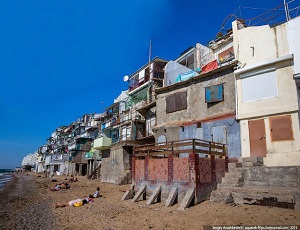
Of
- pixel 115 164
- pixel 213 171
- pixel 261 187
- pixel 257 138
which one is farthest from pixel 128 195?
pixel 115 164

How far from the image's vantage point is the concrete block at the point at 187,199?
10508 mm

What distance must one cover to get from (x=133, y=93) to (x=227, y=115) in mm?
21403

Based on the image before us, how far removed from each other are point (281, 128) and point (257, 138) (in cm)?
159

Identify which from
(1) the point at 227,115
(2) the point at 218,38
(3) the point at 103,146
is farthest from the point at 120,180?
(2) the point at 218,38

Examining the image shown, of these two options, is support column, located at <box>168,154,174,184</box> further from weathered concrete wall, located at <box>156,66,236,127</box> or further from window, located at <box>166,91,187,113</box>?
window, located at <box>166,91,187,113</box>

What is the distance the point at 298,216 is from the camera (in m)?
7.61

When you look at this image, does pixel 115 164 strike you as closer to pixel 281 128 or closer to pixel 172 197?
pixel 172 197

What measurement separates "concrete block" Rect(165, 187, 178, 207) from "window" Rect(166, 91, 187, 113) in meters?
9.46

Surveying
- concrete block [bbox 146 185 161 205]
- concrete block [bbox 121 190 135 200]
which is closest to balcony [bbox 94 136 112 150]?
concrete block [bbox 121 190 135 200]

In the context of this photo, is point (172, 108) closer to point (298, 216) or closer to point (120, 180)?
point (120, 180)

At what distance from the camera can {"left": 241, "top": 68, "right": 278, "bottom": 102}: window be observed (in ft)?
47.2

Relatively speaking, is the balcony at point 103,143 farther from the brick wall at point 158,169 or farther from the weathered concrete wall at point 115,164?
the brick wall at point 158,169

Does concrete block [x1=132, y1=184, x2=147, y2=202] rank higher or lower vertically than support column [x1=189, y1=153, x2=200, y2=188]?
lower

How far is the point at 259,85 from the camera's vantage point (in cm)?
1498
